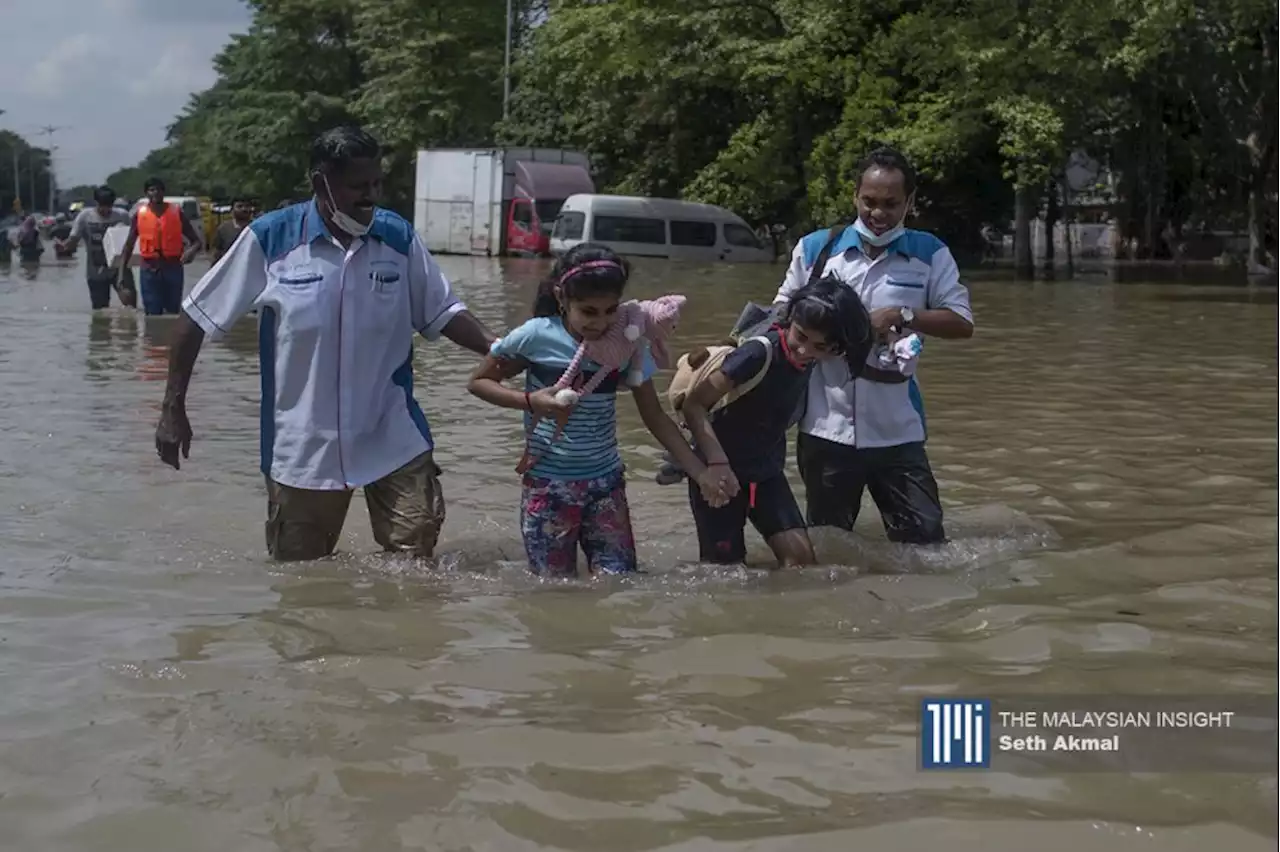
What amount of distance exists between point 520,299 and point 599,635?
1942 cm

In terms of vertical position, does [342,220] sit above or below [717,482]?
above

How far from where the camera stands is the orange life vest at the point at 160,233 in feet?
52.3

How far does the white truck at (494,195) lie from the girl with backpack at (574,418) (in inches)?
1354

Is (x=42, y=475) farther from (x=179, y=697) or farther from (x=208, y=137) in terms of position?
(x=208, y=137)

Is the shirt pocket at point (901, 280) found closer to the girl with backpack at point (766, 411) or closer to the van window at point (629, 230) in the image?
the girl with backpack at point (766, 411)

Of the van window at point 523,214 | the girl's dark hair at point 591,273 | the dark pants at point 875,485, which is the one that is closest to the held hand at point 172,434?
the girl's dark hair at point 591,273

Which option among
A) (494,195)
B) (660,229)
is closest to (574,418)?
(660,229)

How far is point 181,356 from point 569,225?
3294cm

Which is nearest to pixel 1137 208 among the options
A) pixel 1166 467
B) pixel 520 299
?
pixel 520 299

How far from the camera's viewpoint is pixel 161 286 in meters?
16.6

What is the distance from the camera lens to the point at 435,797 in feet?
12.3

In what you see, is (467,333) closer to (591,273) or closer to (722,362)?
(591,273)

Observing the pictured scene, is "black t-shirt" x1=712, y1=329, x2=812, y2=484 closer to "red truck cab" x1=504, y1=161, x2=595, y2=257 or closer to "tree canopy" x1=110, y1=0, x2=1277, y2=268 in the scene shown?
"tree canopy" x1=110, y1=0, x2=1277, y2=268

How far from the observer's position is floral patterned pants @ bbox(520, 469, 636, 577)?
549 centimetres
